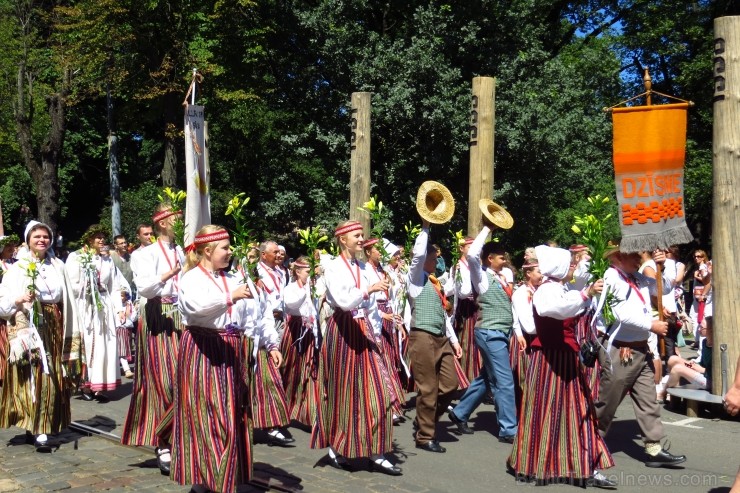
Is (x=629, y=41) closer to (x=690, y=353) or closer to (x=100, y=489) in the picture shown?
(x=690, y=353)

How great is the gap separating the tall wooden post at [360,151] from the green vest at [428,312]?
3530mm

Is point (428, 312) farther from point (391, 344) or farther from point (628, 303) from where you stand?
point (391, 344)

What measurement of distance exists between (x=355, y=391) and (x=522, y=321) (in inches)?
→ 61.9

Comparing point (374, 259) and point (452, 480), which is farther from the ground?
point (374, 259)

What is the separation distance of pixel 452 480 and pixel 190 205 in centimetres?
283

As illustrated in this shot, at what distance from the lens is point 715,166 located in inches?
361

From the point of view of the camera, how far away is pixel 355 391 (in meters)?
6.70

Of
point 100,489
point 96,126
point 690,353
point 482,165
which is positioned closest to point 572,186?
point 690,353

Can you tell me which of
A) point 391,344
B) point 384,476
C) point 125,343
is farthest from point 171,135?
point 384,476

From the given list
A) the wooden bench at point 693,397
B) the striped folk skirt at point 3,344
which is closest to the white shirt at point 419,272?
the wooden bench at point 693,397

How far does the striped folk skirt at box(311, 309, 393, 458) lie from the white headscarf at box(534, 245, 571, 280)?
1.45m

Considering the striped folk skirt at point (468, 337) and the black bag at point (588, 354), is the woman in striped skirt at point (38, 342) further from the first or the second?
the black bag at point (588, 354)

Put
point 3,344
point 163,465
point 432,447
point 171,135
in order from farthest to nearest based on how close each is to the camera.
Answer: point 171,135 → point 3,344 → point 432,447 → point 163,465

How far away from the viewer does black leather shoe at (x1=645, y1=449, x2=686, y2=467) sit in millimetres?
6930
